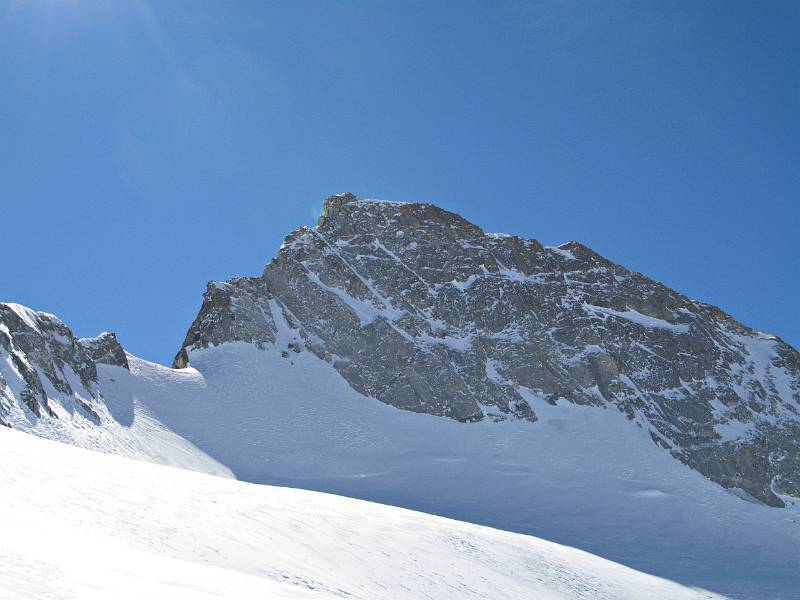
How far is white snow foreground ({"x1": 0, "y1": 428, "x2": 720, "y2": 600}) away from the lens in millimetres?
11867

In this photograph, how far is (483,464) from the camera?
5853 cm

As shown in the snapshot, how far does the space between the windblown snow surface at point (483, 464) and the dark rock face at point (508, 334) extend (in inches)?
105

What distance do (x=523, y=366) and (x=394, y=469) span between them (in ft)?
76.2

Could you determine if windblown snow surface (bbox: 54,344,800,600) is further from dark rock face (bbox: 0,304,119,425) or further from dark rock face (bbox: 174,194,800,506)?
dark rock face (bbox: 174,194,800,506)

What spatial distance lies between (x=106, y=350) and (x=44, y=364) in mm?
13140

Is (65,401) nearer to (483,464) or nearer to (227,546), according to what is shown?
(483,464)

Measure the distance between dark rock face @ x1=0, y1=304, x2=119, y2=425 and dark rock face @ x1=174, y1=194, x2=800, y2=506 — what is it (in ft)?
48.9

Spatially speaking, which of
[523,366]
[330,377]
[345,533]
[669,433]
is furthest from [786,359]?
[345,533]

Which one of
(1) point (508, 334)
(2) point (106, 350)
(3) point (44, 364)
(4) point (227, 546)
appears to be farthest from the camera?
(1) point (508, 334)

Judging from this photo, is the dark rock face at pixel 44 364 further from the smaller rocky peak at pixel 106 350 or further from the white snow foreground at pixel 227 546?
the white snow foreground at pixel 227 546

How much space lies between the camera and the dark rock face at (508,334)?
230ft

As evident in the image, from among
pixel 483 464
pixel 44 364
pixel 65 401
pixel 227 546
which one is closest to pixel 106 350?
pixel 44 364

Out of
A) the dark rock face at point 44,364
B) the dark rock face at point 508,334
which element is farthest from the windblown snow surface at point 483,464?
the dark rock face at point 508,334

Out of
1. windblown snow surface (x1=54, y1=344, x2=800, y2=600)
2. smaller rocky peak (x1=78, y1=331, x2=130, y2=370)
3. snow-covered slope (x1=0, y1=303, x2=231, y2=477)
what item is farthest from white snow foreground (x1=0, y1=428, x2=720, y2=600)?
smaller rocky peak (x1=78, y1=331, x2=130, y2=370)
